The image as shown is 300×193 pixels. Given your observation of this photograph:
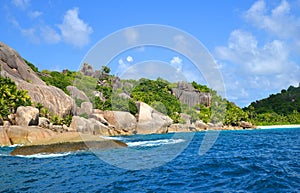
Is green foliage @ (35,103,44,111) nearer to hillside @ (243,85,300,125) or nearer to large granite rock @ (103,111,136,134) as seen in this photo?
large granite rock @ (103,111,136,134)

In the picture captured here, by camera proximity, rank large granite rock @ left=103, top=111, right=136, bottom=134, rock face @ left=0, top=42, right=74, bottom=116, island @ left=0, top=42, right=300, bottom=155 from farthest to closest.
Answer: large granite rock @ left=103, top=111, right=136, bottom=134 < rock face @ left=0, top=42, right=74, bottom=116 < island @ left=0, top=42, right=300, bottom=155

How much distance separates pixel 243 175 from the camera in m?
13.5

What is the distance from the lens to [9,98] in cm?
4662

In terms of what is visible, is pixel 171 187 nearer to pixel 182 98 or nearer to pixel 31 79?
pixel 31 79

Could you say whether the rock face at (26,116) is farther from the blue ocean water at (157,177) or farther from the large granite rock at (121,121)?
the blue ocean water at (157,177)

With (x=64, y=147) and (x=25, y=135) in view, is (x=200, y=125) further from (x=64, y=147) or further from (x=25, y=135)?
(x=64, y=147)

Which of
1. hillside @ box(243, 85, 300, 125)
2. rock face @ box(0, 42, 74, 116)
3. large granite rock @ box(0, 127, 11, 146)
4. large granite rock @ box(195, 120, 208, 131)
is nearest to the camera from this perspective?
large granite rock @ box(0, 127, 11, 146)

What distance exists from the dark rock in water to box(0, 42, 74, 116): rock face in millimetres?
30820

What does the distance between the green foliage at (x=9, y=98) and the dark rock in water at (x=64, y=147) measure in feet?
66.4

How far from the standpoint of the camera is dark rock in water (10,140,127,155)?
24719 millimetres

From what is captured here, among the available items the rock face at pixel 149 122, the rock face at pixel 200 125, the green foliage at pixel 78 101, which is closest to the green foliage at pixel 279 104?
the rock face at pixel 200 125

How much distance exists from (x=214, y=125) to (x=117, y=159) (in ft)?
264

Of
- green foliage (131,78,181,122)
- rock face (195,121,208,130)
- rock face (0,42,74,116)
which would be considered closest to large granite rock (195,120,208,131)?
rock face (195,121,208,130)

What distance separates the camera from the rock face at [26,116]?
139ft
